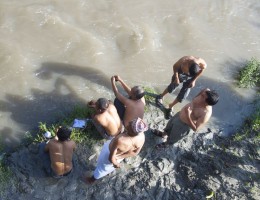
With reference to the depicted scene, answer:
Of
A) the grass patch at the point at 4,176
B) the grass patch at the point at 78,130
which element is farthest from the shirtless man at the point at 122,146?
the grass patch at the point at 4,176

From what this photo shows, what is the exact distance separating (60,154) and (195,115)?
2.33 m

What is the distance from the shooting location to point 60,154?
588 cm

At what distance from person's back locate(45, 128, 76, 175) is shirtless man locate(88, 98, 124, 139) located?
2.17 ft

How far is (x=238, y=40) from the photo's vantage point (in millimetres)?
9516

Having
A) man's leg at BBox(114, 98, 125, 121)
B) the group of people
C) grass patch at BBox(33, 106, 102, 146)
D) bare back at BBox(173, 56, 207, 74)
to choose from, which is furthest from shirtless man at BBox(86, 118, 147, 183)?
bare back at BBox(173, 56, 207, 74)

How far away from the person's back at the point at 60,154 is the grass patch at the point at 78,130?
837 mm

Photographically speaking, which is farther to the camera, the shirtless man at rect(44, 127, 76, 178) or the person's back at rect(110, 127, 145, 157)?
the shirtless man at rect(44, 127, 76, 178)

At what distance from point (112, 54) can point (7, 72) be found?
7.74 feet

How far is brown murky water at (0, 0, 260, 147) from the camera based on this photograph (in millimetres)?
7735

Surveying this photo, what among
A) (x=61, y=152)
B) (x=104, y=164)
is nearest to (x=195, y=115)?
(x=104, y=164)

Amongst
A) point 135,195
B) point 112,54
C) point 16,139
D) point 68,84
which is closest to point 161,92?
→ point 112,54

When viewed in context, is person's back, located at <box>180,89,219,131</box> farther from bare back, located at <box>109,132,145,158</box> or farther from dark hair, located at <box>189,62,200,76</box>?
bare back, located at <box>109,132,145,158</box>

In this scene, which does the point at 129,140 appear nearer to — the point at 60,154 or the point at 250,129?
the point at 60,154

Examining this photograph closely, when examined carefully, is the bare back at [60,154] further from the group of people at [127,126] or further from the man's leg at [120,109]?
the man's leg at [120,109]
